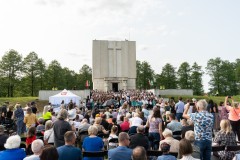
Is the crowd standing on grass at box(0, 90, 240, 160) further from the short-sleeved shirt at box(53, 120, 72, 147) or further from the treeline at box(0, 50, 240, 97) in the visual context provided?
the treeline at box(0, 50, 240, 97)

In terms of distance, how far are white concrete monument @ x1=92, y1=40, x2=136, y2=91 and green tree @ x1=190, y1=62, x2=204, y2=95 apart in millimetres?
16977

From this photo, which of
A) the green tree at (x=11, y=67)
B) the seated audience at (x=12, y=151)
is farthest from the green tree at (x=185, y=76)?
the seated audience at (x=12, y=151)

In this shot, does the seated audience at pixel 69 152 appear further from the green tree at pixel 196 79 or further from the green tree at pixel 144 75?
the green tree at pixel 144 75

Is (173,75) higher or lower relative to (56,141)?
higher

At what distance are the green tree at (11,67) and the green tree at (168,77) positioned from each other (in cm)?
3877

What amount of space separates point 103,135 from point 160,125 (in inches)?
70.3

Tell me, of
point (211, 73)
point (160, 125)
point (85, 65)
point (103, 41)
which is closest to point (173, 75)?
point (211, 73)

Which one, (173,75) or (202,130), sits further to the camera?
(173,75)

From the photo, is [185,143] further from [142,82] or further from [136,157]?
[142,82]

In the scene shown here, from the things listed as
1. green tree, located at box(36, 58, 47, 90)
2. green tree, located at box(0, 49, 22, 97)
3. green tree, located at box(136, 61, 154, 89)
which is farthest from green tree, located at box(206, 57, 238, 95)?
green tree, located at box(0, 49, 22, 97)

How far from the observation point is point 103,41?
229 ft

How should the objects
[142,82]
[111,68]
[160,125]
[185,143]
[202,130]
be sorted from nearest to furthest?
[185,143]
[202,130]
[160,125]
[111,68]
[142,82]

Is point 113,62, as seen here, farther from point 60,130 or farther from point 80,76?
point 60,130

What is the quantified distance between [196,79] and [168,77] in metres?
7.93
